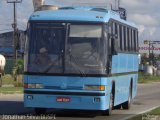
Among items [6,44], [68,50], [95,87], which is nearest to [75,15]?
[68,50]

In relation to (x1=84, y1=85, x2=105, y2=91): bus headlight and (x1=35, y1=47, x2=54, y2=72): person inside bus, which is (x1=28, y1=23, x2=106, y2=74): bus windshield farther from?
(x1=84, y1=85, x2=105, y2=91): bus headlight

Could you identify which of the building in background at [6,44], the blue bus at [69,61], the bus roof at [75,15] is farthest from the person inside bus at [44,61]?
the building in background at [6,44]

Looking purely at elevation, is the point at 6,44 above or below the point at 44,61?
below

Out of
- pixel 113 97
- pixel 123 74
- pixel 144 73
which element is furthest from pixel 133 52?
pixel 144 73

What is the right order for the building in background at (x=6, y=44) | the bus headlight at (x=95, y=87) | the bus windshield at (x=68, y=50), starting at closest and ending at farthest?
1. the bus headlight at (x=95, y=87)
2. the bus windshield at (x=68, y=50)
3. the building in background at (x=6, y=44)

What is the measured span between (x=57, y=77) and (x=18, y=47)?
5.79 feet

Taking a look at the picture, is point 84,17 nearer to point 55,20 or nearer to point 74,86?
point 55,20

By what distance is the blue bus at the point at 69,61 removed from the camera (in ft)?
56.5

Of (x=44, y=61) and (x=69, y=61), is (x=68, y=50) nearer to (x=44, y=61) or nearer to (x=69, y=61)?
(x=69, y=61)

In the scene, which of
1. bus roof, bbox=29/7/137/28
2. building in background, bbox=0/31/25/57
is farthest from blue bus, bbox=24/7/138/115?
building in background, bbox=0/31/25/57

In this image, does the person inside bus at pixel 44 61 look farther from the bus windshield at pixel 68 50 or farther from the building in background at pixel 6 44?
the building in background at pixel 6 44

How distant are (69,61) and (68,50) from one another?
339 millimetres

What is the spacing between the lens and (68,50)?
685 inches

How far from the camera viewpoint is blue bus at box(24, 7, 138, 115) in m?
17.2
